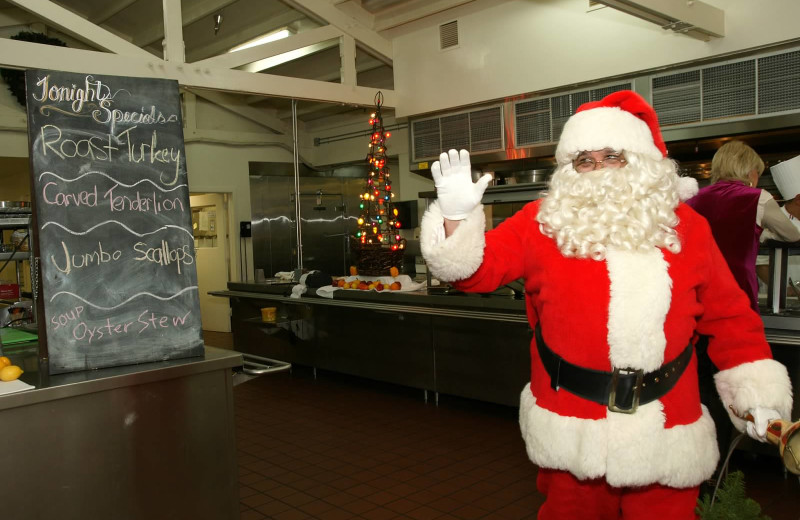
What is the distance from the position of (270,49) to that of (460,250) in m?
5.43

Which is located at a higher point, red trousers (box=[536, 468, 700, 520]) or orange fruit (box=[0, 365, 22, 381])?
orange fruit (box=[0, 365, 22, 381])

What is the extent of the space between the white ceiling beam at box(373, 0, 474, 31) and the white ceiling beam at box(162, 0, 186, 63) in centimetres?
232

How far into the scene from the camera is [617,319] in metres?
1.66

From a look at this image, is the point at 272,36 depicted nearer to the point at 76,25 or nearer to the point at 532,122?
the point at 76,25

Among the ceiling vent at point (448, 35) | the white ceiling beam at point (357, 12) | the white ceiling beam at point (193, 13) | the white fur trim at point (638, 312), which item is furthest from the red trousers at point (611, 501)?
the white ceiling beam at point (193, 13)

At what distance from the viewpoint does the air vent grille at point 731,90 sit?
4879mm

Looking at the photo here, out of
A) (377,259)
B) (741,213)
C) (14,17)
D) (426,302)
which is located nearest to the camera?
(741,213)

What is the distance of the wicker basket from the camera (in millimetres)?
5953

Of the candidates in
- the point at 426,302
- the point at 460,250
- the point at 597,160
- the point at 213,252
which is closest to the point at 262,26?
the point at 213,252

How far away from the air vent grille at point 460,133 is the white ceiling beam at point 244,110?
366cm

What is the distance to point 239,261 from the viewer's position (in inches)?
392

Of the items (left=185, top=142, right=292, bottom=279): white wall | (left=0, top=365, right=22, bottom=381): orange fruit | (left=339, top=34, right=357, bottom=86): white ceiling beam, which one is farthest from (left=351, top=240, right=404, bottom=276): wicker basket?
(left=185, top=142, right=292, bottom=279): white wall

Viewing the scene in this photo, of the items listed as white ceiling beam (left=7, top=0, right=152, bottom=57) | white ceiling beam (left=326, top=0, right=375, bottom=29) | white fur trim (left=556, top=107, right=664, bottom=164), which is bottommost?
white fur trim (left=556, top=107, right=664, bottom=164)

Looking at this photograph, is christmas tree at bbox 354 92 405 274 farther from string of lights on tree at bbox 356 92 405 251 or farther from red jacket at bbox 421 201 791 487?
red jacket at bbox 421 201 791 487
